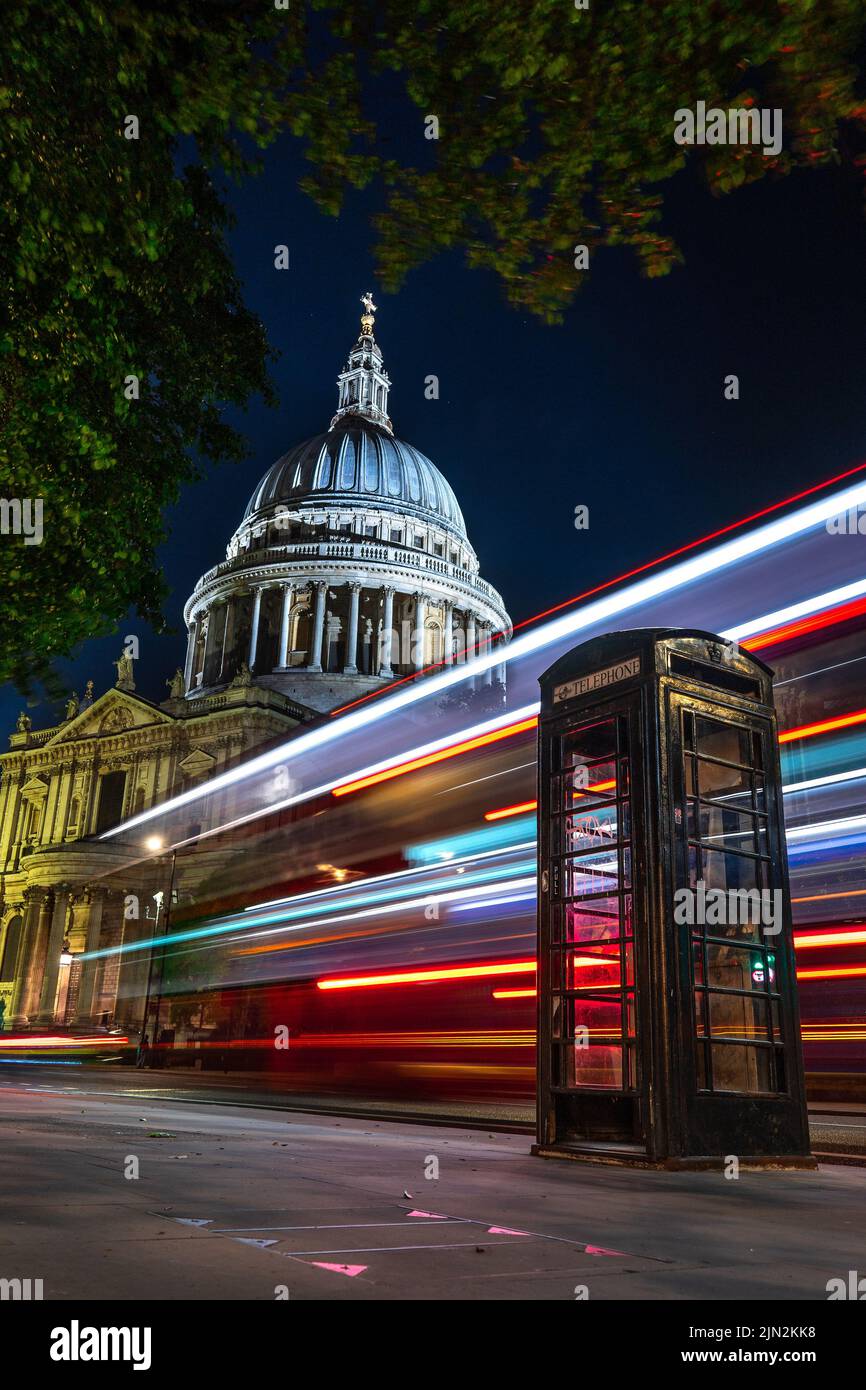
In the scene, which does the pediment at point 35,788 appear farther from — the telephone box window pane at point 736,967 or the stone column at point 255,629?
the telephone box window pane at point 736,967

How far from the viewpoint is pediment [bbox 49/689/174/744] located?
66.4 m

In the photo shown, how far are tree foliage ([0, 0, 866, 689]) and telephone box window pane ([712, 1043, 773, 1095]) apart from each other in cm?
530

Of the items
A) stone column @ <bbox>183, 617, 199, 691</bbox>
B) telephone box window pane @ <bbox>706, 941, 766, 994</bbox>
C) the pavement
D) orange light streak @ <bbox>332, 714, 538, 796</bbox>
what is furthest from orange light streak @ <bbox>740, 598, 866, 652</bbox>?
stone column @ <bbox>183, 617, 199, 691</bbox>

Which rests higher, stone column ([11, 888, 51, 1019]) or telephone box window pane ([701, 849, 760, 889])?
stone column ([11, 888, 51, 1019])

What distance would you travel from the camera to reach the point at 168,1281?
9.18 feet

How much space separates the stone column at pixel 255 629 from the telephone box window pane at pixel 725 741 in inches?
2899

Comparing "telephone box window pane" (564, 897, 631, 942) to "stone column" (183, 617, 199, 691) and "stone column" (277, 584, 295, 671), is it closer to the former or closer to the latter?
"stone column" (277, 584, 295, 671)

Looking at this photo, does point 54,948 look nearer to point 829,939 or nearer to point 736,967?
point 829,939

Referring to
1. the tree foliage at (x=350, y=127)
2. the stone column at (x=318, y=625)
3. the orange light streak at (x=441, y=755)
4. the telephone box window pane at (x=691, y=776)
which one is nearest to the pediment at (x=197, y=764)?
the stone column at (x=318, y=625)

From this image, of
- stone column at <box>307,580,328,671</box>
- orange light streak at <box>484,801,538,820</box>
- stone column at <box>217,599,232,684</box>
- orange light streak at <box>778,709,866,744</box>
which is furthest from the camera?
stone column at <box>217,599,232,684</box>

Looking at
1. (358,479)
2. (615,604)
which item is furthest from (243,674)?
(615,604)

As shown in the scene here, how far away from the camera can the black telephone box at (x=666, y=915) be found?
695 centimetres

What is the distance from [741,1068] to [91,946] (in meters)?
57.0

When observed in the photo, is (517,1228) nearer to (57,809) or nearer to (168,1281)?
(168,1281)
